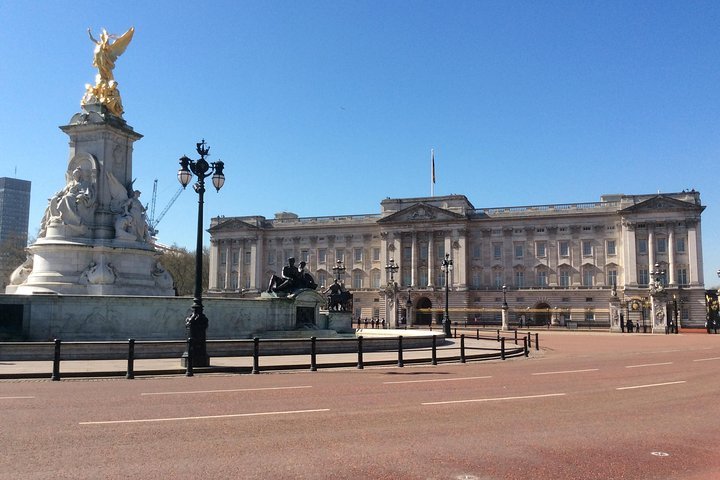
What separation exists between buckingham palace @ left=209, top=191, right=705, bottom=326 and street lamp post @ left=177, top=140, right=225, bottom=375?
2433 inches

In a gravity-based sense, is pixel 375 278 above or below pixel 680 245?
below

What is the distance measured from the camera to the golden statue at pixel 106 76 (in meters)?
28.8

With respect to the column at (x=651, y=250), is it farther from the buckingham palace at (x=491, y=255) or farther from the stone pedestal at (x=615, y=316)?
the stone pedestal at (x=615, y=316)

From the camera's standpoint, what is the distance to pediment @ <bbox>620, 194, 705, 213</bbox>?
292ft

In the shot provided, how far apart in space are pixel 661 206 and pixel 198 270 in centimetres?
8683

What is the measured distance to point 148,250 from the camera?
27.6 m

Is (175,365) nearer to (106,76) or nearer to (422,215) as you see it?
(106,76)

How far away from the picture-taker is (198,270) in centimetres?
1941

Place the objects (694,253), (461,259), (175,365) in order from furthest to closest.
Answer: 1. (461,259)
2. (694,253)
3. (175,365)

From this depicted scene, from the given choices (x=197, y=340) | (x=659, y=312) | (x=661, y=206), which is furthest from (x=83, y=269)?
(x=661, y=206)

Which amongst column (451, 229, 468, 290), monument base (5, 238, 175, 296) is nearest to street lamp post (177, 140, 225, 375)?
monument base (5, 238, 175, 296)

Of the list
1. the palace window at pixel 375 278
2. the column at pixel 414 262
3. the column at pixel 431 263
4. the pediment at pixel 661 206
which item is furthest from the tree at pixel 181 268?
the pediment at pixel 661 206

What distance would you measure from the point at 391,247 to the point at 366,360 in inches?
3226

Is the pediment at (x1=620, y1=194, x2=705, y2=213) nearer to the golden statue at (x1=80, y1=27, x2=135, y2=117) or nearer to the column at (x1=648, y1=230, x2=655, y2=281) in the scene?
the column at (x1=648, y1=230, x2=655, y2=281)
